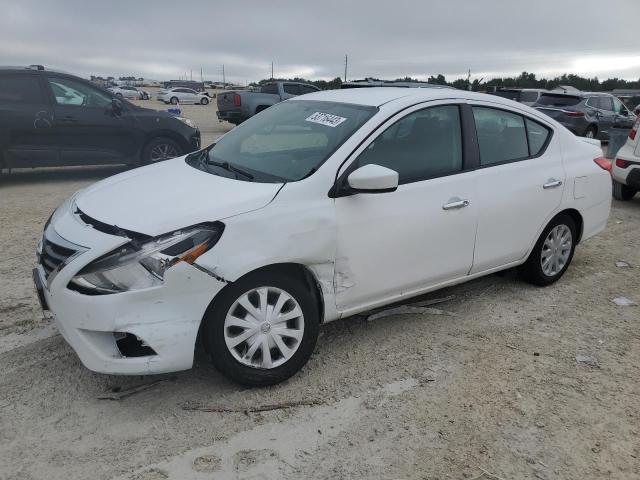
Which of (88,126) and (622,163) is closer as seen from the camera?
(622,163)

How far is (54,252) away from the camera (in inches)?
114

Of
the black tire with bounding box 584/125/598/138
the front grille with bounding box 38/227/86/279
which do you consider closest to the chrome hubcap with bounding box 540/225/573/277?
the front grille with bounding box 38/227/86/279

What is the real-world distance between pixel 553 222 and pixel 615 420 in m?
1.96

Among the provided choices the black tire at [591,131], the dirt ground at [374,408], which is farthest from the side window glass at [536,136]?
the black tire at [591,131]

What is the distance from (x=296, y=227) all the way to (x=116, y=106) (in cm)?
665

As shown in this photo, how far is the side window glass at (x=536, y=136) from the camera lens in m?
4.32

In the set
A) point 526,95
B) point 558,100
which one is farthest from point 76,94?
point 526,95

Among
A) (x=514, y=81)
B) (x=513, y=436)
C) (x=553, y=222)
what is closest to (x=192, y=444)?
(x=513, y=436)

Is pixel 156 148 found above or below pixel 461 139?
below

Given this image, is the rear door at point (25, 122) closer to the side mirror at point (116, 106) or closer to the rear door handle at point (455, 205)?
the side mirror at point (116, 106)

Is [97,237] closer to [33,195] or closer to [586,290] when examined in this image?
[586,290]

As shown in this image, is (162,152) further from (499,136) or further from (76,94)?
(499,136)

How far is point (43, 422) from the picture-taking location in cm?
276

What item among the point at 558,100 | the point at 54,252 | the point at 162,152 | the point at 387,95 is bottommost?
the point at 162,152
